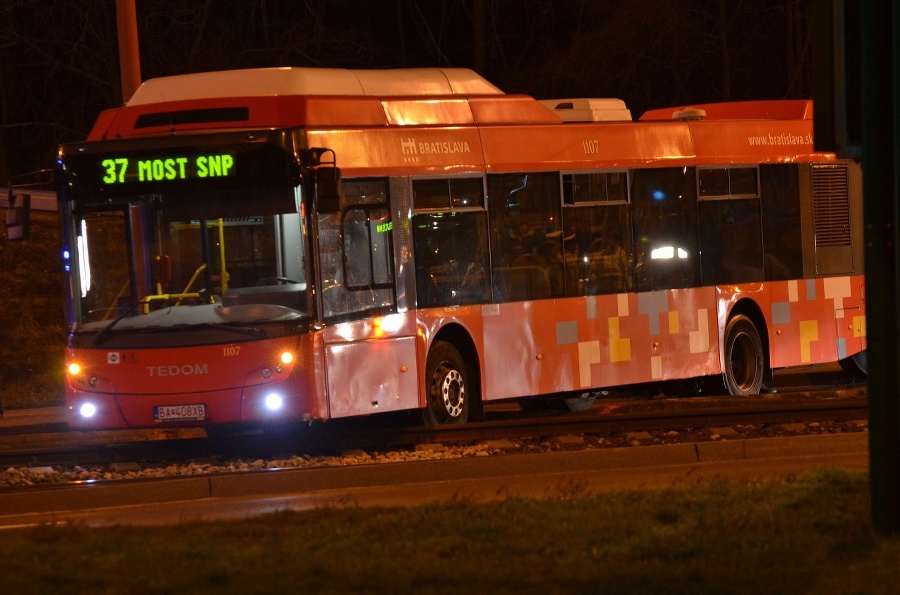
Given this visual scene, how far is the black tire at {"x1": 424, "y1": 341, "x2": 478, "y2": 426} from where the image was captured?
14930mm

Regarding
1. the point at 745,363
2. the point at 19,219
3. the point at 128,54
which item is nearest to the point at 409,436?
the point at 19,219

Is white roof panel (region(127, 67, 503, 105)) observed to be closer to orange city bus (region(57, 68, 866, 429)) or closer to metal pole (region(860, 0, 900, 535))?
orange city bus (region(57, 68, 866, 429))

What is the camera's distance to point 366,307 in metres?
14.1

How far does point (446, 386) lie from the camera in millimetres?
15133

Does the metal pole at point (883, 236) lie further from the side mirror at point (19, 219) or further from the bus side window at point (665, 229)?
the bus side window at point (665, 229)

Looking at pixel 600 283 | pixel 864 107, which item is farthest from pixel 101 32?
pixel 864 107

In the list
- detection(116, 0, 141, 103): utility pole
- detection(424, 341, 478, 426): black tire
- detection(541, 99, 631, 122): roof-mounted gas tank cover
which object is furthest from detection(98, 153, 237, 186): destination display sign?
detection(541, 99, 631, 122): roof-mounted gas tank cover

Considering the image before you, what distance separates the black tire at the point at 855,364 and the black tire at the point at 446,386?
7180 mm

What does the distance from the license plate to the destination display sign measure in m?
2.05

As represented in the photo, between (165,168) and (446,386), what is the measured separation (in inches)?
144

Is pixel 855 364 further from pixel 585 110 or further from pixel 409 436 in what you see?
pixel 409 436

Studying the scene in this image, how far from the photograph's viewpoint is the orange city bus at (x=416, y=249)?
13367 millimetres

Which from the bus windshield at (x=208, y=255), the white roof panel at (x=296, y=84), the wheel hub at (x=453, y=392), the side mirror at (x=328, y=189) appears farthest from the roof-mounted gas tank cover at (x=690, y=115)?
the bus windshield at (x=208, y=255)

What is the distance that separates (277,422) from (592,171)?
5.07 meters
